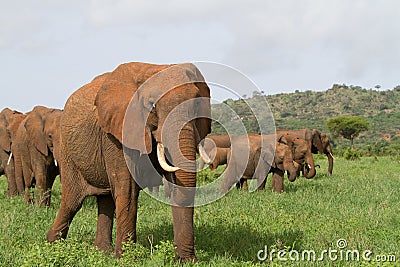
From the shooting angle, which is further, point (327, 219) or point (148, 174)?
point (327, 219)

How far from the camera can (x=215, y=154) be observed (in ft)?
67.2

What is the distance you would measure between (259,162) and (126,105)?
1050cm

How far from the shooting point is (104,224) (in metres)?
7.37

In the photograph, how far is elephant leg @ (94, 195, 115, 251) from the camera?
7.27 m

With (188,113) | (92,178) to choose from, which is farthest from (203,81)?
(92,178)

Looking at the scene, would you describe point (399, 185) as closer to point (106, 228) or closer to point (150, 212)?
point (150, 212)

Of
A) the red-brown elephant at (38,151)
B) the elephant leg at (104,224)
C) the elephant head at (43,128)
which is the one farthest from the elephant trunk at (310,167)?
the elephant leg at (104,224)

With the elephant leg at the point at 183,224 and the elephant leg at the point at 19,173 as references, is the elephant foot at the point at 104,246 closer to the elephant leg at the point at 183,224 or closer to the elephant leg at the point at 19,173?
the elephant leg at the point at 183,224

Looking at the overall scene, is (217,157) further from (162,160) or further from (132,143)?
(162,160)

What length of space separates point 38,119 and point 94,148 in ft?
20.1

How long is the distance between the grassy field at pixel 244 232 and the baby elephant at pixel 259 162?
212 centimetres

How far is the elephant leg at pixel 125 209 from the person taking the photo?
6160mm

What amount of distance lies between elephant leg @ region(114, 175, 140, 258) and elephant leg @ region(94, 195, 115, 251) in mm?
1075

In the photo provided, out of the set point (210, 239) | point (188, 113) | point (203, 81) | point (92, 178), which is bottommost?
point (210, 239)
